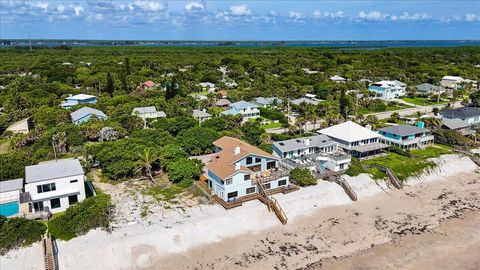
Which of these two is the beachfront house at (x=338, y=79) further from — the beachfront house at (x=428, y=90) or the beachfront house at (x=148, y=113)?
the beachfront house at (x=148, y=113)

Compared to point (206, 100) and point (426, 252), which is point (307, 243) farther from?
point (206, 100)

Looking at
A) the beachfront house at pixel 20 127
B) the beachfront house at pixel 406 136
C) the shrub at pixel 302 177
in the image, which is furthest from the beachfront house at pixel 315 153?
the beachfront house at pixel 20 127

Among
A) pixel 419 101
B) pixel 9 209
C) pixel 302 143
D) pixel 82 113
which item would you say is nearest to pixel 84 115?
pixel 82 113

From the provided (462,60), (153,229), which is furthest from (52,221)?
(462,60)

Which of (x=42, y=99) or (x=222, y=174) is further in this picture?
(x=42, y=99)

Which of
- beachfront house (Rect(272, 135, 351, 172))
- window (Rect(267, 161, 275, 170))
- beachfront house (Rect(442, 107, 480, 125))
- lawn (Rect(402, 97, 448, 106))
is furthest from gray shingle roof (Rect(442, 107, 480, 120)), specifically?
window (Rect(267, 161, 275, 170))

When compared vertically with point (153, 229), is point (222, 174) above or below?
above
